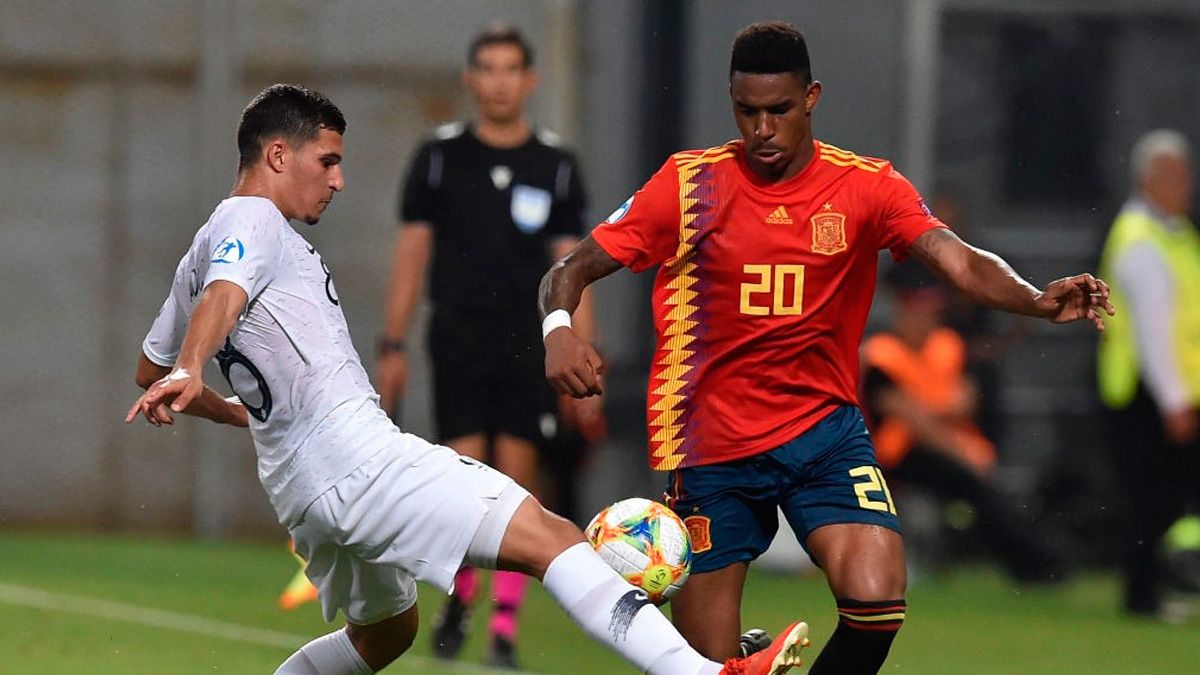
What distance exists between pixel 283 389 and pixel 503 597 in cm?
325

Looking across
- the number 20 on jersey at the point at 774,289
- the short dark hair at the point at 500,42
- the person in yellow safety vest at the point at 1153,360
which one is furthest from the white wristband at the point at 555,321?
the person in yellow safety vest at the point at 1153,360

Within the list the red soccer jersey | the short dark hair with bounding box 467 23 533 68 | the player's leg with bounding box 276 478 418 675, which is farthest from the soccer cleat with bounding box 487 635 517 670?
the red soccer jersey

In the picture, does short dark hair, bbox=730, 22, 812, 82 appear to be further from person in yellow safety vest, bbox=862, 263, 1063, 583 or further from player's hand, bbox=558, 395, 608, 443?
person in yellow safety vest, bbox=862, 263, 1063, 583

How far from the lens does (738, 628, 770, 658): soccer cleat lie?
21.9ft

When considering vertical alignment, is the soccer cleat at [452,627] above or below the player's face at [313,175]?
below

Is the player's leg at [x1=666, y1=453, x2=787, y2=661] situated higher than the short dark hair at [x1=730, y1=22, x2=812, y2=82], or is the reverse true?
the short dark hair at [x1=730, y1=22, x2=812, y2=82]

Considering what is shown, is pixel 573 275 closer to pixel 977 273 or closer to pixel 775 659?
pixel 977 273

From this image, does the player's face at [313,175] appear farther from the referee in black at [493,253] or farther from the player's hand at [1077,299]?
the referee in black at [493,253]

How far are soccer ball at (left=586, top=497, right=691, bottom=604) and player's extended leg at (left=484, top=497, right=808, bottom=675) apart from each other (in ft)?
0.66

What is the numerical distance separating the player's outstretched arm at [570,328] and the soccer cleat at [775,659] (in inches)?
33.3

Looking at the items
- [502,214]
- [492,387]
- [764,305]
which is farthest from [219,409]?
[502,214]

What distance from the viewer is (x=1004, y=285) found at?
6422 millimetres

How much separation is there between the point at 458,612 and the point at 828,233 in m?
3.45

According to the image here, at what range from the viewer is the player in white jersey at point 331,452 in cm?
600
